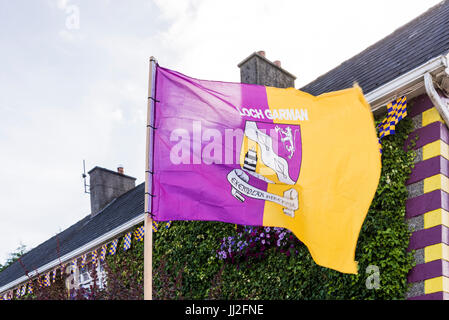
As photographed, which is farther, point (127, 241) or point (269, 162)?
point (127, 241)

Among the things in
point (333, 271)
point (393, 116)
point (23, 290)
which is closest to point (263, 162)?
point (333, 271)

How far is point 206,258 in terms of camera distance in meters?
9.49

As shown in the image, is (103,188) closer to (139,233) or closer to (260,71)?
(139,233)

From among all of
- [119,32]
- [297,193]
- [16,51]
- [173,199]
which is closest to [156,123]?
[173,199]

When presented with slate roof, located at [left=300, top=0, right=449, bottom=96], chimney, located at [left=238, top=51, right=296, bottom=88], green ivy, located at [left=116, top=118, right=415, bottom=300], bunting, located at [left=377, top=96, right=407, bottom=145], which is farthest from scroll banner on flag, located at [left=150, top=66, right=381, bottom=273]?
chimney, located at [left=238, top=51, right=296, bottom=88]

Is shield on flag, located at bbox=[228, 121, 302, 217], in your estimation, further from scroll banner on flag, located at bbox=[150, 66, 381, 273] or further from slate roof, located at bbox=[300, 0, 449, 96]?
slate roof, located at bbox=[300, 0, 449, 96]

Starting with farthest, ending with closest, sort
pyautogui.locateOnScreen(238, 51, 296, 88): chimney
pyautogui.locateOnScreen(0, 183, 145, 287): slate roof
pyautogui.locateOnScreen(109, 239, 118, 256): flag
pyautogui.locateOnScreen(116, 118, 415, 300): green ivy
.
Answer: pyautogui.locateOnScreen(0, 183, 145, 287): slate roof → pyautogui.locateOnScreen(109, 239, 118, 256): flag → pyautogui.locateOnScreen(238, 51, 296, 88): chimney → pyautogui.locateOnScreen(116, 118, 415, 300): green ivy

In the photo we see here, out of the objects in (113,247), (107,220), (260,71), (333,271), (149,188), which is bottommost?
(333,271)

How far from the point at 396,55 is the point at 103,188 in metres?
11.9

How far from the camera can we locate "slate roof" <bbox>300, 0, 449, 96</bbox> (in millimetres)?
7484

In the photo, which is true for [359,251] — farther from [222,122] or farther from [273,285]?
[222,122]

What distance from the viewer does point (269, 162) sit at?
554 centimetres

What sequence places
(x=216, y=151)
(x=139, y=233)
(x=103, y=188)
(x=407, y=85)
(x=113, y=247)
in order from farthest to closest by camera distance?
(x=103, y=188), (x=113, y=247), (x=139, y=233), (x=407, y=85), (x=216, y=151)

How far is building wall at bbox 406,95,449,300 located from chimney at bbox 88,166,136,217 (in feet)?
40.9
